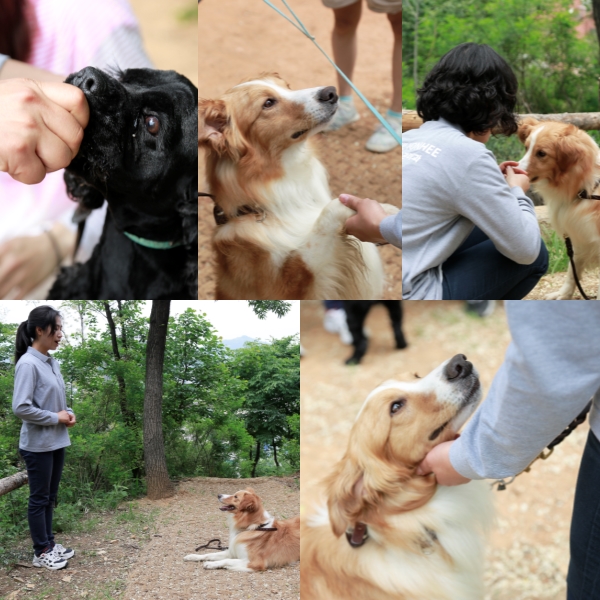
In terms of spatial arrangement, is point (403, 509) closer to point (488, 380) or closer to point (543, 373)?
point (488, 380)

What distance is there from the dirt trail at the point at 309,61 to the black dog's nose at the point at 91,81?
43 cm

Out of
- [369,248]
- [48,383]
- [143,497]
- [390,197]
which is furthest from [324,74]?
[143,497]

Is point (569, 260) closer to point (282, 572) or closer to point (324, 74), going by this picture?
point (324, 74)

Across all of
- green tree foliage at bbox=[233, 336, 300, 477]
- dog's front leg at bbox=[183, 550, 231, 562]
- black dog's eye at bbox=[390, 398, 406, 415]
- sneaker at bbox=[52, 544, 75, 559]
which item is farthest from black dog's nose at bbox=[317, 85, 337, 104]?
sneaker at bbox=[52, 544, 75, 559]

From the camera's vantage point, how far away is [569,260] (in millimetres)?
2609

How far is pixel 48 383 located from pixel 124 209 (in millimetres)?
868

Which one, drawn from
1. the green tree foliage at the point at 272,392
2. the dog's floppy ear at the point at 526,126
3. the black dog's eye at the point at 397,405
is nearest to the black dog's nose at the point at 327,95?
the dog's floppy ear at the point at 526,126

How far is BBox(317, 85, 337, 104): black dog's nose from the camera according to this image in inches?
99.7

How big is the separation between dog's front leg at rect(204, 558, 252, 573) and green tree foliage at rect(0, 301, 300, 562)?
0.38 metres

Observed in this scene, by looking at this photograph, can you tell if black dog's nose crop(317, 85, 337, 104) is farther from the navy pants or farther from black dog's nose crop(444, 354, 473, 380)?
the navy pants

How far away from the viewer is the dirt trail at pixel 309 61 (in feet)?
8.68

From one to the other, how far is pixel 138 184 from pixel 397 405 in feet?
4.79

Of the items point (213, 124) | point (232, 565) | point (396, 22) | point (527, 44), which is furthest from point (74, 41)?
point (232, 565)

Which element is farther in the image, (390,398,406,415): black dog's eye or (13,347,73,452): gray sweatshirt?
(13,347,73,452): gray sweatshirt
